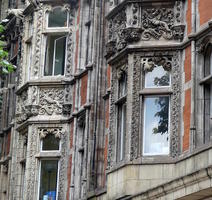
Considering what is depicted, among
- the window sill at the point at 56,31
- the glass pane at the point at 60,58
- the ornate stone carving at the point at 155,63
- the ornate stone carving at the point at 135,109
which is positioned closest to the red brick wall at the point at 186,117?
the ornate stone carving at the point at 155,63

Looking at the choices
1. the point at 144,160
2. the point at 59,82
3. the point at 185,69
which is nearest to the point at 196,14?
the point at 185,69

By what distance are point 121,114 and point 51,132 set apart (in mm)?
6752

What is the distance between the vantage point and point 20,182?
116 feet

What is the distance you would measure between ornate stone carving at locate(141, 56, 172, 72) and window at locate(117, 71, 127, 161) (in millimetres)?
1084

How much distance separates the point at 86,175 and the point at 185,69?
667cm

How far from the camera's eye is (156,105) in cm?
2547

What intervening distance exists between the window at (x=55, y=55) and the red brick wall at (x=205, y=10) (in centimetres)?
1030

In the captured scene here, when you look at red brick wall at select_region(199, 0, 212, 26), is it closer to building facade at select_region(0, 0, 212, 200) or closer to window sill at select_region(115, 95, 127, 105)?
building facade at select_region(0, 0, 212, 200)

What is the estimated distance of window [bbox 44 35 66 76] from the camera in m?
34.0

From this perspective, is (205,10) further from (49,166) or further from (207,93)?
(49,166)

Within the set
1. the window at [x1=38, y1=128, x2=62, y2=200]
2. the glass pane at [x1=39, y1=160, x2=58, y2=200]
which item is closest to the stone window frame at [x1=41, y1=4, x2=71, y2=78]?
the window at [x1=38, y1=128, x2=62, y2=200]

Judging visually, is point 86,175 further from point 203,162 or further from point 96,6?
point 203,162

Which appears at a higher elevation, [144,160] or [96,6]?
[96,6]

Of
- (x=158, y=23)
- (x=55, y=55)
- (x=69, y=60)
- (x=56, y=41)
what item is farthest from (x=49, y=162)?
(x=158, y=23)
